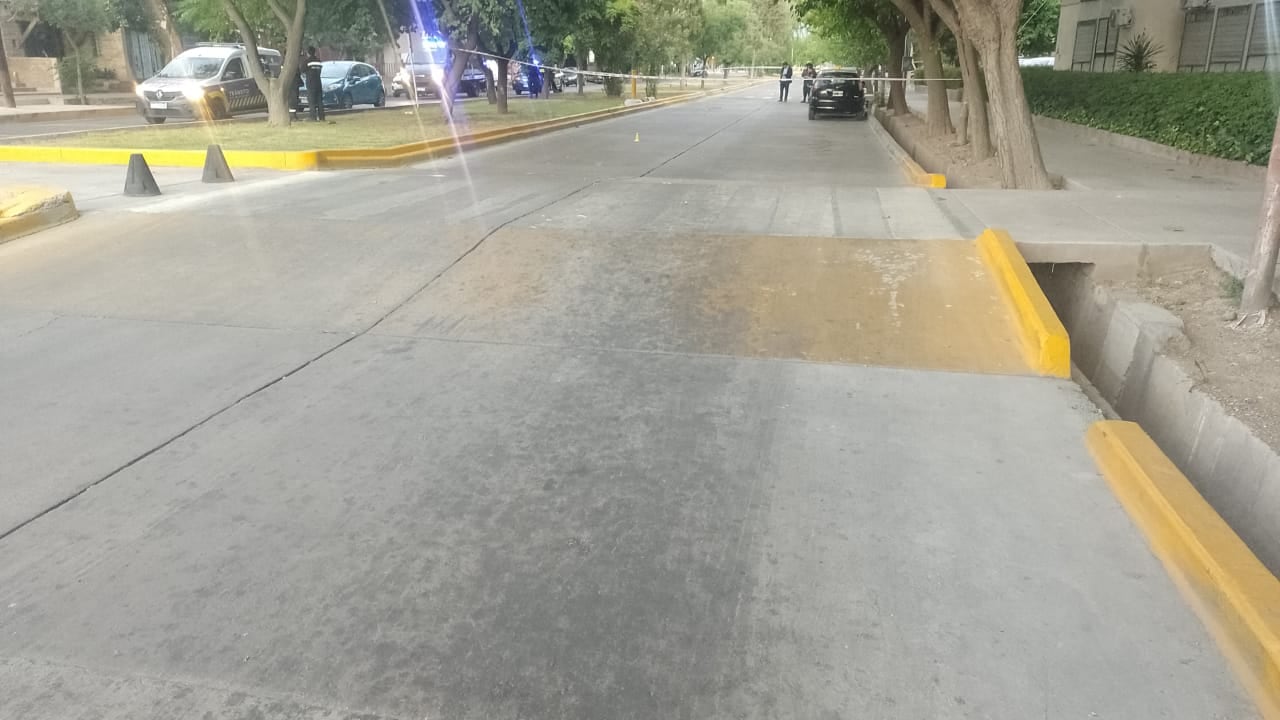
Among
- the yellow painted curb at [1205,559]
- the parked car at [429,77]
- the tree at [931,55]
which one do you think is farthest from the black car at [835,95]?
the yellow painted curb at [1205,559]

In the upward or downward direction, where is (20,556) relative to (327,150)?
downward

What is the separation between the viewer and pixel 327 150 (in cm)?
1348

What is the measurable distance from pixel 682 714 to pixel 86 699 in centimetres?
184

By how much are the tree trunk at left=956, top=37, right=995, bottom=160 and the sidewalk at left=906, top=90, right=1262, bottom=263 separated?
71.2 inches

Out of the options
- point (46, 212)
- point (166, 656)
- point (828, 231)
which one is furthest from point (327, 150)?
point (166, 656)

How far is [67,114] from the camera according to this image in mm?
23312

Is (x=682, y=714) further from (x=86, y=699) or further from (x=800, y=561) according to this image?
(x=86, y=699)

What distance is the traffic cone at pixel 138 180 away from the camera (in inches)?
404

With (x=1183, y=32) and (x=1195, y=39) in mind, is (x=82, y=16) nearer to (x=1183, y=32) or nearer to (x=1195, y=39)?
(x=1183, y=32)

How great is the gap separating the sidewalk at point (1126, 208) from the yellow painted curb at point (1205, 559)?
4176mm

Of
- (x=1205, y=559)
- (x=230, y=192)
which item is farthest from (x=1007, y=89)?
(x=230, y=192)

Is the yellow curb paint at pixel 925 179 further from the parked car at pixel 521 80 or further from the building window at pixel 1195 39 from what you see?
the parked car at pixel 521 80

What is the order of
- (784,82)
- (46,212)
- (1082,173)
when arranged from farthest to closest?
(784,82), (1082,173), (46,212)

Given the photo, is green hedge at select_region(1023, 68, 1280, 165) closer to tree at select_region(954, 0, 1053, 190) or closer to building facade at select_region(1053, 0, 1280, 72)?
building facade at select_region(1053, 0, 1280, 72)
